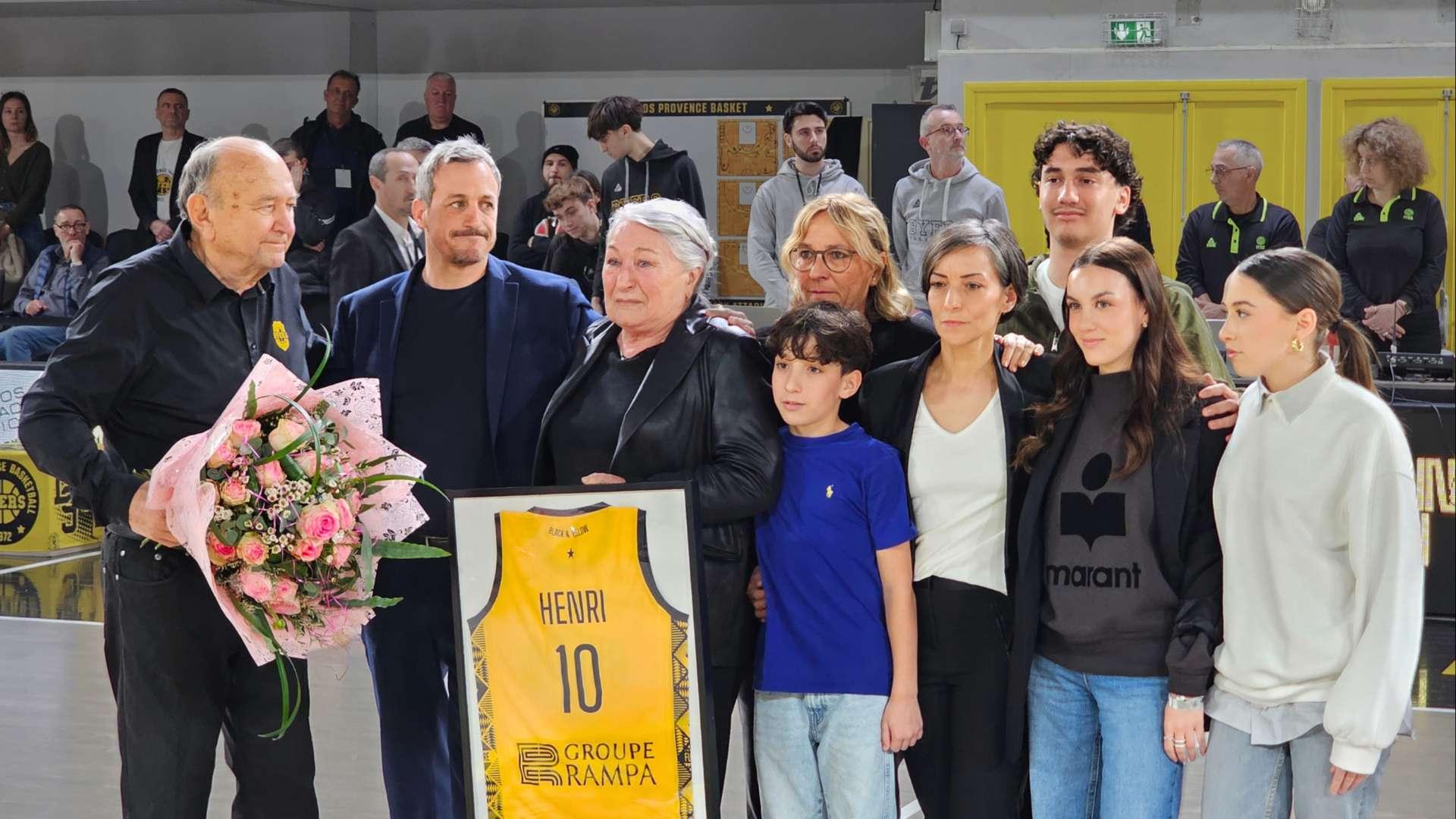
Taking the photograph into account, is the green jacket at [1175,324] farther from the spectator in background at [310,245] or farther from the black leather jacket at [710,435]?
the spectator in background at [310,245]

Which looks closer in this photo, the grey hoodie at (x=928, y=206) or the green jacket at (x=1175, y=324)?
the green jacket at (x=1175, y=324)

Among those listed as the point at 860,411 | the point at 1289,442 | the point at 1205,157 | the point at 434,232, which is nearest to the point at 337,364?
the point at 434,232

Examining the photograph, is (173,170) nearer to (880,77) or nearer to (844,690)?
(880,77)

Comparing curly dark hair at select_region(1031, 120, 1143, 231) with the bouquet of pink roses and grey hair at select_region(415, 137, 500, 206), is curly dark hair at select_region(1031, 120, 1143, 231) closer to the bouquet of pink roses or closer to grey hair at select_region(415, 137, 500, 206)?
grey hair at select_region(415, 137, 500, 206)

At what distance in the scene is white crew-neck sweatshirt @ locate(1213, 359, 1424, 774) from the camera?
242cm

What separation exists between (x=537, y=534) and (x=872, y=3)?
33.4 feet

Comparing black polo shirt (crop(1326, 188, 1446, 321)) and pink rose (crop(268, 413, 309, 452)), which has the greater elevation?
black polo shirt (crop(1326, 188, 1446, 321))

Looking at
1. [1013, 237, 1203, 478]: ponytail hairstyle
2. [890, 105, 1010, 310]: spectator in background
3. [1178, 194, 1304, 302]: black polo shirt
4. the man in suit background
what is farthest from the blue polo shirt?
[1178, 194, 1304, 302]: black polo shirt

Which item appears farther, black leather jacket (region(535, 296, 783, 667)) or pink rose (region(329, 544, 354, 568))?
black leather jacket (region(535, 296, 783, 667))

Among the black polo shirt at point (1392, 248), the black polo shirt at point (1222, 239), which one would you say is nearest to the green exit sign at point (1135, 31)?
the black polo shirt at point (1222, 239)

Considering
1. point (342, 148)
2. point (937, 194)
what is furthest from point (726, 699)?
point (342, 148)

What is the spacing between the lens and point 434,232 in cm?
318

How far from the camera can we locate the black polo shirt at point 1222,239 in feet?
25.3

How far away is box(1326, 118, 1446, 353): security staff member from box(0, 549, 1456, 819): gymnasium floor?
2.20 m
